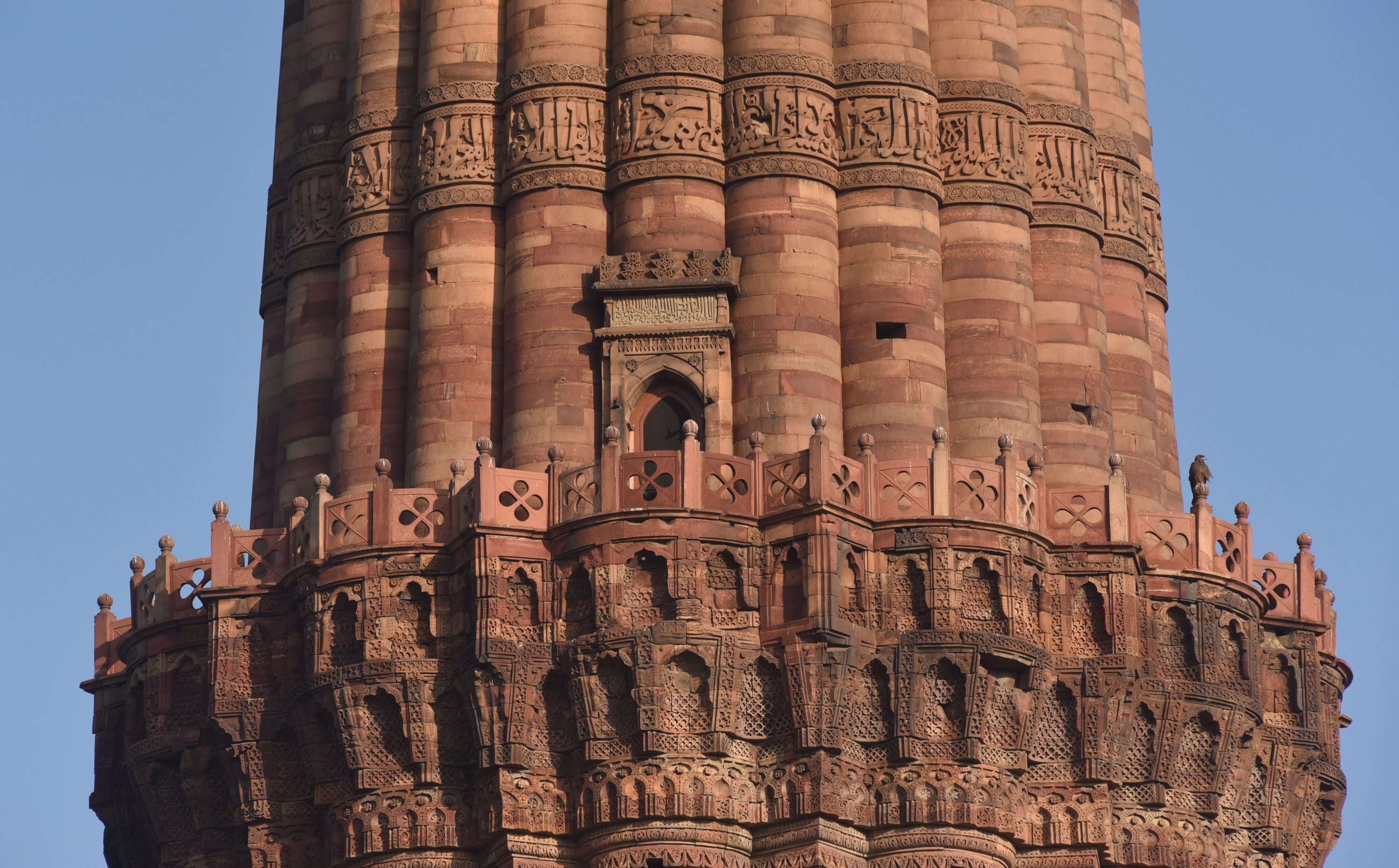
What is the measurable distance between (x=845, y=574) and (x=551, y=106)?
21.1ft

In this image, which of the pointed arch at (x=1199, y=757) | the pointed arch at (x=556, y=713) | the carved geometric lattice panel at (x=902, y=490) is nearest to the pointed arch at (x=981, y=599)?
Result: the carved geometric lattice panel at (x=902, y=490)

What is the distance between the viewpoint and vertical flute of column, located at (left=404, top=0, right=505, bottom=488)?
3928cm

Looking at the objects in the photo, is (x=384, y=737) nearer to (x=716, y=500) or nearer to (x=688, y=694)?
(x=688, y=694)

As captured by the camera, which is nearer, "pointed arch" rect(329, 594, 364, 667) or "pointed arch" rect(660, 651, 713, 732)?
"pointed arch" rect(660, 651, 713, 732)

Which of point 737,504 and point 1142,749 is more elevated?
point 737,504

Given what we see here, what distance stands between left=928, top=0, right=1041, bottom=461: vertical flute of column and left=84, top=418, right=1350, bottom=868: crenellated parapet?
1313 millimetres

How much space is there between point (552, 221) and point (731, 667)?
5.79 m

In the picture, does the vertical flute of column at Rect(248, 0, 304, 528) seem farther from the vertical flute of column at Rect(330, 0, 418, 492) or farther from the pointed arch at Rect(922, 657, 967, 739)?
the pointed arch at Rect(922, 657, 967, 739)

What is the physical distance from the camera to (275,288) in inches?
1684

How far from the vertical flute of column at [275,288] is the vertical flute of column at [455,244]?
104 inches

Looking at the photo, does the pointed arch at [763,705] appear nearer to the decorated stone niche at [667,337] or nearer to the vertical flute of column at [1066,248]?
the decorated stone niche at [667,337]

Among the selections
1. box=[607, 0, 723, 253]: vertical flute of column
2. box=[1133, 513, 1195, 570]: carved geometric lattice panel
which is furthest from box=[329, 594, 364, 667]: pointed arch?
box=[1133, 513, 1195, 570]: carved geometric lattice panel

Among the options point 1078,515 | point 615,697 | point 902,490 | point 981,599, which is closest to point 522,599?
point 615,697

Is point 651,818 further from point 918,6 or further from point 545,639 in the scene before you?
point 918,6
